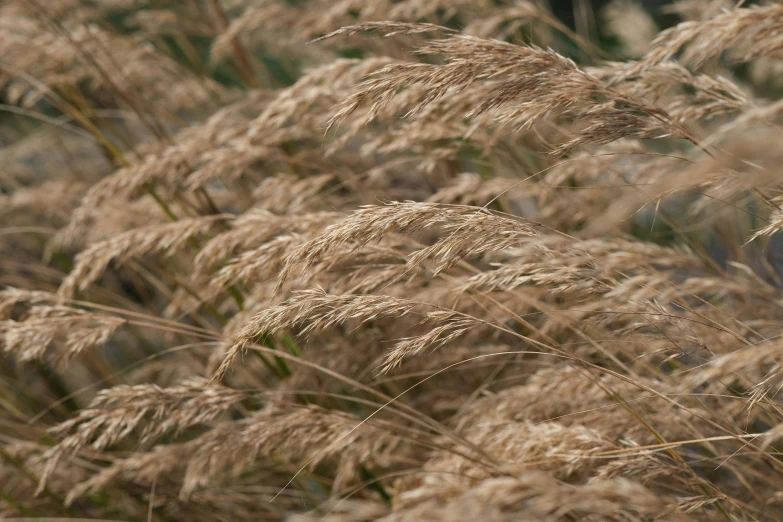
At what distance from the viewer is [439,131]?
2064 mm

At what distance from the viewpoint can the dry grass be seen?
1328 millimetres

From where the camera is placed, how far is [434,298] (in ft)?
6.63

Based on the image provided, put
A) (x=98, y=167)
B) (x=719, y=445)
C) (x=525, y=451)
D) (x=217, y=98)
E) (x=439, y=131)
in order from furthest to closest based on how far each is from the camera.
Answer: (x=98, y=167) → (x=217, y=98) → (x=439, y=131) → (x=719, y=445) → (x=525, y=451)

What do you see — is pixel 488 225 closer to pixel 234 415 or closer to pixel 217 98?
pixel 217 98

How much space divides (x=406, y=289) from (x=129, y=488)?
108cm

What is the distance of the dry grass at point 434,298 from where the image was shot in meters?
1.33

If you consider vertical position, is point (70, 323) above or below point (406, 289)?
above

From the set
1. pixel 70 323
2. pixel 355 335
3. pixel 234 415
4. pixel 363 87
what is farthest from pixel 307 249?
pixel 234 415

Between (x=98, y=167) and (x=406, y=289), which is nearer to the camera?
(x=406, y=289)

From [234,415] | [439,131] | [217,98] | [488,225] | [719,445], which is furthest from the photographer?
[234,415]

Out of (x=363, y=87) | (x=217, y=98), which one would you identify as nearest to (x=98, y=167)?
(x=217, y=98)

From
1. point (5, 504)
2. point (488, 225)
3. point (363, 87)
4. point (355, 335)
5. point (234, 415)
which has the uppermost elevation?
point (363, 87)

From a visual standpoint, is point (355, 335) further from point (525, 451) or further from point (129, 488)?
point (525, 451)

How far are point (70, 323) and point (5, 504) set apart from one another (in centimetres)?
84
